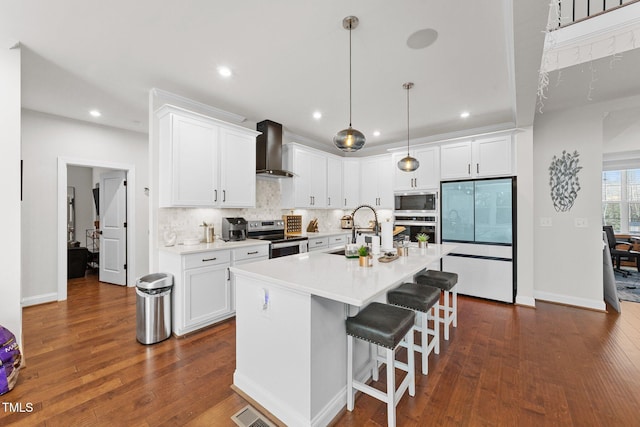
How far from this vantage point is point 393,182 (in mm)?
4941

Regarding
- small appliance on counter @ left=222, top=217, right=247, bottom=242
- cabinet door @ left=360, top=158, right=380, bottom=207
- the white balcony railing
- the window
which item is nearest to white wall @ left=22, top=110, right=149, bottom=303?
small appliance on counter @ left=222, top=217, right=247, bottom=242

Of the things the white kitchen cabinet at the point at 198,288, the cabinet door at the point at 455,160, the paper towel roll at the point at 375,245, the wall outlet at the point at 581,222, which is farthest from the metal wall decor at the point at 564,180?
the white kitchen cabinet at the point at 198,288

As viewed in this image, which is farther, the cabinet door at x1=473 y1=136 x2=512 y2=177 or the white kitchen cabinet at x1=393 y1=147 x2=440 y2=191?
the white kitchen cabinet at x1=393 y1=147 x2=440 y2=191

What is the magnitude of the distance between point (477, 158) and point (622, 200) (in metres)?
5.84

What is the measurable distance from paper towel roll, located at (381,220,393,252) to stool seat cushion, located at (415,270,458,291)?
27.5 inches

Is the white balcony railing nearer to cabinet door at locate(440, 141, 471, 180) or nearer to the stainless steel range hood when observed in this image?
cabinet door at locate(440, 141, 471, 180)

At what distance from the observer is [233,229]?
3.62 m

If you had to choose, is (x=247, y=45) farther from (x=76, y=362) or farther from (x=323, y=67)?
(x=76, y=362)

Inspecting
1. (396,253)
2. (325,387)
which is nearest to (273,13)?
(396,253)

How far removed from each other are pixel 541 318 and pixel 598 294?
3.34 ft

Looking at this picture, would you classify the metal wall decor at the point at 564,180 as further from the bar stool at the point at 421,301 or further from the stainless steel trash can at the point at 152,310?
the stainless steel trash can at the point at 152,310

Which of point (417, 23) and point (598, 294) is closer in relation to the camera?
point (417, 23)

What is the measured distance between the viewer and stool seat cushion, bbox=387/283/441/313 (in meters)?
2.17

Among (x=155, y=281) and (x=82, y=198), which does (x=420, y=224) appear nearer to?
(x=155, y=281)
